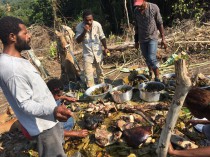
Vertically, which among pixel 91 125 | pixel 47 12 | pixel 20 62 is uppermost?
pixel 47 12

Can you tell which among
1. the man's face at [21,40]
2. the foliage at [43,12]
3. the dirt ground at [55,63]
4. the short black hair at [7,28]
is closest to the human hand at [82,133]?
the dirt ground at [55,63]

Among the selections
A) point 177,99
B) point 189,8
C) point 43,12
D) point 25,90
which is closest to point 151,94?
point 177,99

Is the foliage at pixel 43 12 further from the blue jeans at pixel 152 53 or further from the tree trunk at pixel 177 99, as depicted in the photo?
the tree trunk at pixel 177 99

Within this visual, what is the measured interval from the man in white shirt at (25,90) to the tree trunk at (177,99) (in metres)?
1.03

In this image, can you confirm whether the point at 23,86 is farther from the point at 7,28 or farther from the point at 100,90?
the point at 100,90

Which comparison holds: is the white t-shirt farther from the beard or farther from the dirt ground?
the dirt ground

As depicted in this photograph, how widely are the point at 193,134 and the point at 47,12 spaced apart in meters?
17.5

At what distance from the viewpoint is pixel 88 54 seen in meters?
6.12

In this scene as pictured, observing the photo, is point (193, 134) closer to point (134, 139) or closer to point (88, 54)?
point (134, 139)

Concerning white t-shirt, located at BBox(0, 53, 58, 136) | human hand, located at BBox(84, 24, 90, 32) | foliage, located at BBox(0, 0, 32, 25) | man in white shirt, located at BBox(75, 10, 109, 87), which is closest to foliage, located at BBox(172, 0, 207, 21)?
man in white shirt, located at BBox(75, 10, 109, 87)

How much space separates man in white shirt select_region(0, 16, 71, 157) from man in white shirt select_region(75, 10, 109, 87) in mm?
3025

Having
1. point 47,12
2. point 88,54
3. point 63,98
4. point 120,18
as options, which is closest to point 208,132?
point 63,98

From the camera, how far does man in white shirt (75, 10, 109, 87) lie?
574 centimetres

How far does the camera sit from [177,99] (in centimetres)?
226
